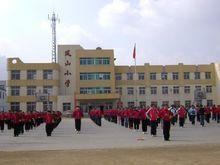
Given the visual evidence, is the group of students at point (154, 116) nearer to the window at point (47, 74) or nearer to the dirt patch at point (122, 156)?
the dirt patch at point (122, 156)

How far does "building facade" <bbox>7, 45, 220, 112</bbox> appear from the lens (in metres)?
83.4

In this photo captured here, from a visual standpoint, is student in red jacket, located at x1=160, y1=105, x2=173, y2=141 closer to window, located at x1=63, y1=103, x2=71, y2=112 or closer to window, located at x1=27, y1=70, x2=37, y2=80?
window, located at x1=63, y1=103, x2=71, y2=112

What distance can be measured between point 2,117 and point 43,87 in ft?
166

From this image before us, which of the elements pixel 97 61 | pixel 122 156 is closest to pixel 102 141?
pixel 122 156

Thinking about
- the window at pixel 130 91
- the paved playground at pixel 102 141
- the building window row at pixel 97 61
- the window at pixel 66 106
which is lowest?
the paved playground at pixel 102 141

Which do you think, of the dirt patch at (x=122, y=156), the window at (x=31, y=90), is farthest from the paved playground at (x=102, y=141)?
the window at (x=31, y=90)

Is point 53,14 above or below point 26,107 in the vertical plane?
above

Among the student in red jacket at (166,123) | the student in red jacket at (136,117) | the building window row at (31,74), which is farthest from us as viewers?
the building window row at (31,74)

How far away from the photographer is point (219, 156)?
548 inches

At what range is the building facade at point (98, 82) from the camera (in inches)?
3282

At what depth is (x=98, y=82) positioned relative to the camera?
84250mm

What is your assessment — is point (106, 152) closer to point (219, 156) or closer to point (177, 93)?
point (219, 156)

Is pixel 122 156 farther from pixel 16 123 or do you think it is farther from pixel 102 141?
pixel 16 123

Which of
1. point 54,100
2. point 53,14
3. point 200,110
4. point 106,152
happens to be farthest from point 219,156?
point 53,14
